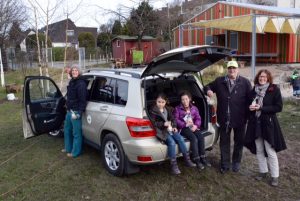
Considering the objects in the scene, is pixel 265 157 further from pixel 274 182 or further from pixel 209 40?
pixel 209 40

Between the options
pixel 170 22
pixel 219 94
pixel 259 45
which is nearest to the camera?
pixel 219 94

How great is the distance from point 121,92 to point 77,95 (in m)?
1.09

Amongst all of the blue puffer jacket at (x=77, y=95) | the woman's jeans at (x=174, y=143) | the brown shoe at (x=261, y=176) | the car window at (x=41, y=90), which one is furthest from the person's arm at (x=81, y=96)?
the brown shoe at (x=261, y=176)

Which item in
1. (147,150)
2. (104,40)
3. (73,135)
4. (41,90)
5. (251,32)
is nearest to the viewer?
(147,150)

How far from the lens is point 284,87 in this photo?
13078mm

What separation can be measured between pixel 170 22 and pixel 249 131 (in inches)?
1348

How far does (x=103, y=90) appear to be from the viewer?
535cm

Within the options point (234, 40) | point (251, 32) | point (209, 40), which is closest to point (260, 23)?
point (251, 32)

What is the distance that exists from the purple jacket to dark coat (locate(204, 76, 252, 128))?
0.38 meters

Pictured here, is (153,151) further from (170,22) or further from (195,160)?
(170,22)

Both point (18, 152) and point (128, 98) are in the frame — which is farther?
point (18, 152)

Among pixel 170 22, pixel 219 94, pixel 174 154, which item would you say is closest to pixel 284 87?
pixel 219 94

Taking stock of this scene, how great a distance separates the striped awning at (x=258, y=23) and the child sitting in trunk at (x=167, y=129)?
9596 millimetres

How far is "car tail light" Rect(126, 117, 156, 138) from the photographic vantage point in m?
4.36
